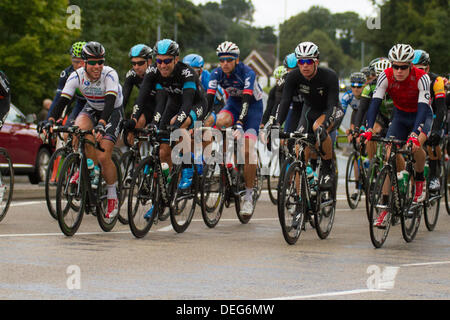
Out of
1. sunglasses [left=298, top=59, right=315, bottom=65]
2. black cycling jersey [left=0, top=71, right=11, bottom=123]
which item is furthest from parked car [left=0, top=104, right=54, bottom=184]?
sunglasses [left=298, top=59, right=315, bottom=65]

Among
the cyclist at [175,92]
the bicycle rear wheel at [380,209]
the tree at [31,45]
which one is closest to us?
the bicycle rear wheel at [380,209]

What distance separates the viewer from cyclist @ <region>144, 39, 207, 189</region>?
38.1ft

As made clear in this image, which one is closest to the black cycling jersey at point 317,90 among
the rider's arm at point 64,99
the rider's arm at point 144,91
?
the rider's arm at point 144,91

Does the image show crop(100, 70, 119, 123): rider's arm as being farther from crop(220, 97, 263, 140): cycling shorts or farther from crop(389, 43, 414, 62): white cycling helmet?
crop(389, 43, 414, 62): white cycling helmet

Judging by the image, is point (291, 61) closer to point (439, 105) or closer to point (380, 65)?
point (380, 65)

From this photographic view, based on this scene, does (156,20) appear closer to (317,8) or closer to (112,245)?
(112,245)

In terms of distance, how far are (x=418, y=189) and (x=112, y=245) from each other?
3.74 meters

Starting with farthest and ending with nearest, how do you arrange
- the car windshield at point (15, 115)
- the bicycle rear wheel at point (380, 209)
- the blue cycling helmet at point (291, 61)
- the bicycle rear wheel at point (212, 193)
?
the car windshield at point (15, 115) → the blue cycling helmet at point (291, 61) → the bicycle rear wheel at point (212, 193) → the bicycle rear wheel at point (380, 209)

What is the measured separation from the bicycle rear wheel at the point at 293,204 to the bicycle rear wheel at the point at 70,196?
2.15 metres

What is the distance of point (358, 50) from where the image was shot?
184m

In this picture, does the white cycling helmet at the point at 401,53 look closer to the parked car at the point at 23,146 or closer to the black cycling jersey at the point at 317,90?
the black cycling jersey at the point at 317,90

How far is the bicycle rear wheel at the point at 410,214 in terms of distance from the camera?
37.1 feet

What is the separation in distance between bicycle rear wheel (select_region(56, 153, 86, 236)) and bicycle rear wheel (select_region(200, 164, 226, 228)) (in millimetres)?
1698

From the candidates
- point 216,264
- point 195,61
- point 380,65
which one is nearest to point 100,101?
point 195,61
